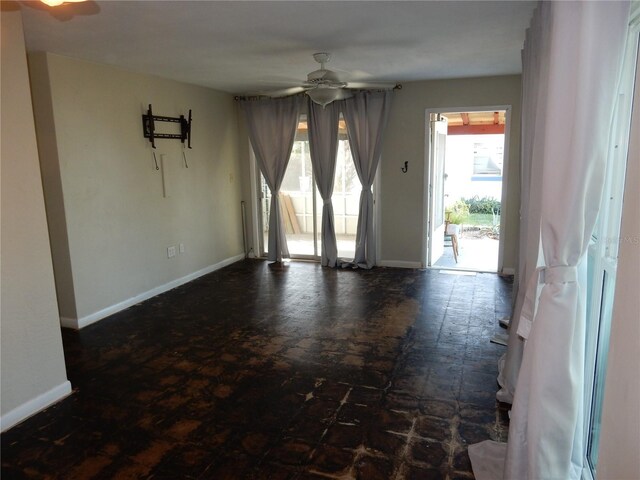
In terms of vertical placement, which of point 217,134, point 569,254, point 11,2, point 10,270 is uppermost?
point 11,2

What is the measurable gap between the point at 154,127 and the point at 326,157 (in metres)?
2.18

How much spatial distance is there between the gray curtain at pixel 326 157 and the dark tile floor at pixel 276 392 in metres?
1.48

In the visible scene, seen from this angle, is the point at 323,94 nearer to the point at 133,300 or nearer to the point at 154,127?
the point at 154,127

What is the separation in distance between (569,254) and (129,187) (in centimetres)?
410

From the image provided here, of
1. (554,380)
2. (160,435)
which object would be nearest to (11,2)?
(160,435)

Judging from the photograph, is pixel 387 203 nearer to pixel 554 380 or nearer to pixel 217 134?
pixel 217 134

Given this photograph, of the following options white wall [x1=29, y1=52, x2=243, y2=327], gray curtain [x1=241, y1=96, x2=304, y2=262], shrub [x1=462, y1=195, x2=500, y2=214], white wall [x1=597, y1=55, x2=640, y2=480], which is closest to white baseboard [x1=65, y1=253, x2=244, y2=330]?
white wall [x1=29, y1=52, x2=243, y2=327]

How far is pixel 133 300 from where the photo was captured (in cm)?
460

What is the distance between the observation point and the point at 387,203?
587 cm

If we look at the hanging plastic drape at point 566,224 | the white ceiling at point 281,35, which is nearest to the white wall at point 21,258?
the white ceiling at point 281,35

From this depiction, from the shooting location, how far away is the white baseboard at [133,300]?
402cm

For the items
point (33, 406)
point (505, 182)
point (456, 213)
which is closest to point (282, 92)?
point (505, 182)

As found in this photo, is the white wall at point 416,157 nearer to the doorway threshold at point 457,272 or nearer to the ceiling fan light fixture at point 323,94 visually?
the doorway threshold at point 457,272

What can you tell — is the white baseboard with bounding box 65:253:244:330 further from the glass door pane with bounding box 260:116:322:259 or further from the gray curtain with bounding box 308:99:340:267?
the gray curtain with bounding box 308:99:340:267
